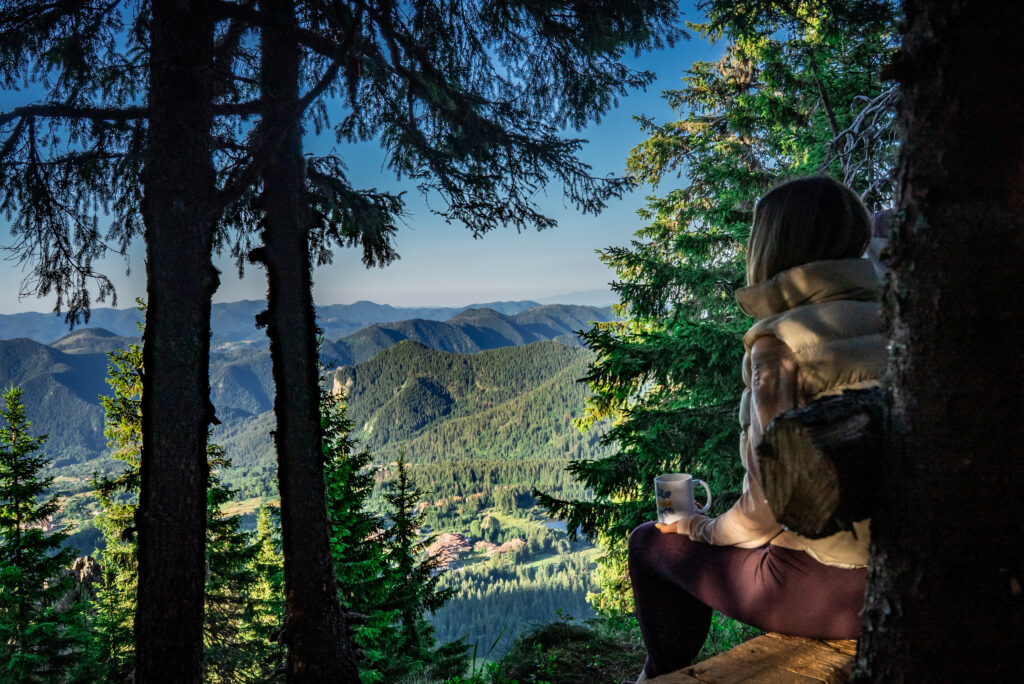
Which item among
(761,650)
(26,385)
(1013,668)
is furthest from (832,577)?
(26,385)

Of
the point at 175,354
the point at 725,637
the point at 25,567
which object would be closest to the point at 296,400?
the point at 175,354

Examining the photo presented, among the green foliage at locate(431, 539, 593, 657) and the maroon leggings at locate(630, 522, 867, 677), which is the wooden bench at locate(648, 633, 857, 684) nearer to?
the maroon leggings at locate(630, 522, 867, 677)

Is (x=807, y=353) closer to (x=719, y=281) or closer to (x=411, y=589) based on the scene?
(x=719, y=281)

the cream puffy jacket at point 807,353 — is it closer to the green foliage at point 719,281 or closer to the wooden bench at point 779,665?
the wooden bench at point 779,665

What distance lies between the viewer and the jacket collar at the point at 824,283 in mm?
Answer: 1285

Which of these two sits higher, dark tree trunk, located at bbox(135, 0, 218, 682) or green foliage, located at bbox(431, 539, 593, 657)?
dark tree trunk, located at bbox(135, 0, 218, 682)

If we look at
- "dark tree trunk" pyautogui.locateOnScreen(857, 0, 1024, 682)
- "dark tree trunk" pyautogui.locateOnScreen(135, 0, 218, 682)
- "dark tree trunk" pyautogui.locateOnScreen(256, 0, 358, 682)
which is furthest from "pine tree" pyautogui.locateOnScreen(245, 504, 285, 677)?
"dark tree trunk" pyautogui.locateOnScreen(857, 0, 1024, 682)

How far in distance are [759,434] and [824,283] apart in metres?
0.40

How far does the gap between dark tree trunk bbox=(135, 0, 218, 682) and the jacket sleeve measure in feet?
12.3

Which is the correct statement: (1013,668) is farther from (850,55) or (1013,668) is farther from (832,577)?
(850,55)

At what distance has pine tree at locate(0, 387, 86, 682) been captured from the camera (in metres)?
8.40

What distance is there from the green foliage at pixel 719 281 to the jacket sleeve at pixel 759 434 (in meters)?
1.25

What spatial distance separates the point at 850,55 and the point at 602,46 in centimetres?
252

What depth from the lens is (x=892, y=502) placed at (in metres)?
0.85
